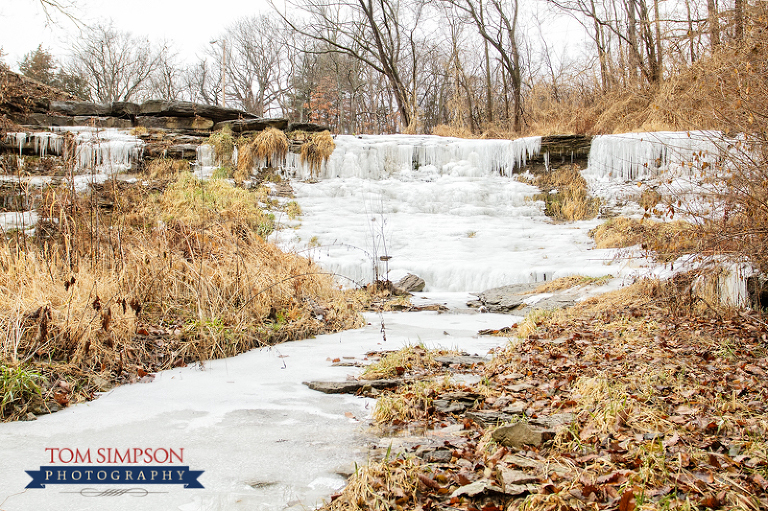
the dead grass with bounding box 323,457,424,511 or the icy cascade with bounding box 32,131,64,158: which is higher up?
the icy cascade with bounding box 32,131,64,158

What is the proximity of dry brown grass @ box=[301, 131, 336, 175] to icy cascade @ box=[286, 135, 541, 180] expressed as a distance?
0.41ft

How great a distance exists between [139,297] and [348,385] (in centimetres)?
201

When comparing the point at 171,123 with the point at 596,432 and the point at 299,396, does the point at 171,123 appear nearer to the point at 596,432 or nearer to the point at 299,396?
the point at 299,396

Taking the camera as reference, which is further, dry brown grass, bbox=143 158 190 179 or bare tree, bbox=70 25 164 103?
bare tree, bbox=70 25 164 103

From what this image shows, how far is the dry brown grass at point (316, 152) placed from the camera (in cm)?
1242

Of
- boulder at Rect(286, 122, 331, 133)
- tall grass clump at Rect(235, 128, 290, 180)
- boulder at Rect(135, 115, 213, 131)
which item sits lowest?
tall grass clump at Rect(235, 128, 290, 180)

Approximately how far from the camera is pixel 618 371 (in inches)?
122

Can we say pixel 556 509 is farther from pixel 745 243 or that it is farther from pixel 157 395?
pixel 745 243

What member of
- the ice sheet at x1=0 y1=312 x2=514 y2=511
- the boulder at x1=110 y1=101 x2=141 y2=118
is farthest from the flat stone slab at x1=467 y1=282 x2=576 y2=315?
the boulder at x1=110 y1=101 x2=141 y2=118

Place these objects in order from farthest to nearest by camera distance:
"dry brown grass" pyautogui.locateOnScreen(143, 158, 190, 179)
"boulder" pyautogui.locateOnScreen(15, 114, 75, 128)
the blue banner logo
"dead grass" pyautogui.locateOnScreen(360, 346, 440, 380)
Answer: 1. "boulder" pyautogui.locateOnScreen(15, 114, 75, 128)
2. "dry brown grass" pyautogui.locateOnScreen(143, 158, 190, 179)
3. "dead grass" pyautogui.locateOnScreen(360, 346, 440, 380)
4. the blue banner logo

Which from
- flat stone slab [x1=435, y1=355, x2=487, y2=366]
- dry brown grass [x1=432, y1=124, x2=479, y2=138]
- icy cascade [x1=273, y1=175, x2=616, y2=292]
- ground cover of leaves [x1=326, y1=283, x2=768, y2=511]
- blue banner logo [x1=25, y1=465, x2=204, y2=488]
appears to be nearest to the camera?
→ ground cover of leaves [x1=326, y1=283, x2=768, y2=511]

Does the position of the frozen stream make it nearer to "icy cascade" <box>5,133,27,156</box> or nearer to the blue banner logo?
the blue banner logo

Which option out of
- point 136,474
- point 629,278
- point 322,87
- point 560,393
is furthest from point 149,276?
point 322,87

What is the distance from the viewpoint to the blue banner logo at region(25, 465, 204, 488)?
76.5 inches
